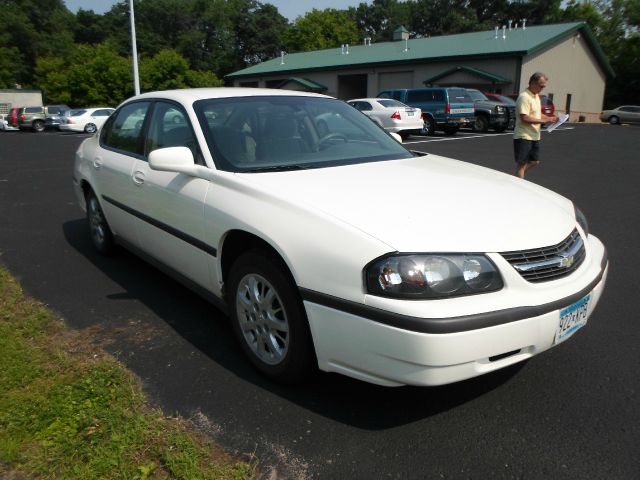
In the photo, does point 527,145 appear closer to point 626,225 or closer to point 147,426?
point 626,225

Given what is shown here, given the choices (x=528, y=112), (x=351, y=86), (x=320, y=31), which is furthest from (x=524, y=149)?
(x=320, y=31)

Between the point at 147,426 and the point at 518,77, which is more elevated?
the point at 518,77

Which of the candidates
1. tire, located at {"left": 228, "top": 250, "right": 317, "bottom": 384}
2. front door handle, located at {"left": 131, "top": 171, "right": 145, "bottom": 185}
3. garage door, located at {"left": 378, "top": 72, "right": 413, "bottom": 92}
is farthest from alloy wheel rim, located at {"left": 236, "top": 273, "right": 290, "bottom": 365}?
garage door, located at {"left": 378, "top": 72, "right": 413, "bottom": 92}

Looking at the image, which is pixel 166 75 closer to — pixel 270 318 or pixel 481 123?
pixel 481 123

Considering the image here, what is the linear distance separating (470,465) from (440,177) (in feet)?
5.29

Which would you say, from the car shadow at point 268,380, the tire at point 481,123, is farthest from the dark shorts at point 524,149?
the tire at point 481,123

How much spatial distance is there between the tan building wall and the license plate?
100 ft

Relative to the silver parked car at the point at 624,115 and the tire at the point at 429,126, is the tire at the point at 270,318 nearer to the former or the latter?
Result: the tire at the point at 429,126

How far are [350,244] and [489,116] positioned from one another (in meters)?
→ 21.9

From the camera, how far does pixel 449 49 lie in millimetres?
34594

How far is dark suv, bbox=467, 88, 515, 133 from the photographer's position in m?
22.4

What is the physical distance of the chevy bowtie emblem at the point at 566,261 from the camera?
2574mm

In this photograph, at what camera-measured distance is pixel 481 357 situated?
2.28m

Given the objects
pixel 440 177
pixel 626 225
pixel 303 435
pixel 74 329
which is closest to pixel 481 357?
pixel 303 435
